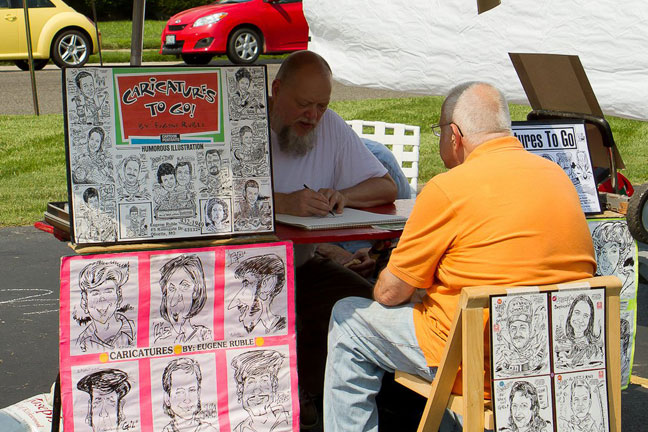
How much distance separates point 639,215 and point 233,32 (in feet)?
37.0

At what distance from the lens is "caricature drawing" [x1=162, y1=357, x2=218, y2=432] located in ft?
8.82

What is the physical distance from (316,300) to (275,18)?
34.6 ft

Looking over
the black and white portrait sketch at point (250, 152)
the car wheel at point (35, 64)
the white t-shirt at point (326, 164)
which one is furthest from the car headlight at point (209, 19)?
the black and white portrait sketch at point (250, 152)

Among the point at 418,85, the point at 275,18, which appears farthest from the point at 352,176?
the point at 275,18

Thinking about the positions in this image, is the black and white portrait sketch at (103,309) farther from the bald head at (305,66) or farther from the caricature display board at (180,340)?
the bald head at (305,66)

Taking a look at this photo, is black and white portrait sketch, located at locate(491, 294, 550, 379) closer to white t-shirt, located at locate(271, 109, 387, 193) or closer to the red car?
white t-shirt, located at locate(271, 109, 387, 193)

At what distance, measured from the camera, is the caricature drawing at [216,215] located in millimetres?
2674

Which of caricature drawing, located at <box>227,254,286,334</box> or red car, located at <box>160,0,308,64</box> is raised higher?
red car, located at <box>160,0,308,64</box>

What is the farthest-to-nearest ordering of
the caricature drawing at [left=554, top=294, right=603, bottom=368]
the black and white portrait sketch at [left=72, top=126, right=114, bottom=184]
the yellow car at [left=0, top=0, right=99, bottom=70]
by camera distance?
the yellow car at [left=0, top=0, right=99, bottom=70] < the black and white portrait sketch at [left=72, top=126, right=114, bottom=184] < the caricature drawing at [left=554, top=294, right=603, bottom=368]

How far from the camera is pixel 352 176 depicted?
141 inches

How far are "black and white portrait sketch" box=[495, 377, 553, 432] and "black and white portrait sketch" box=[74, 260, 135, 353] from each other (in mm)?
1091

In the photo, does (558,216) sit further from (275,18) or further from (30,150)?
(275,18)

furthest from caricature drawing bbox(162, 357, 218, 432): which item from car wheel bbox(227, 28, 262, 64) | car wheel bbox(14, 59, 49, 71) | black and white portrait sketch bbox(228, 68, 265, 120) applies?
car wheel bbox(14, 59, 49, 71)

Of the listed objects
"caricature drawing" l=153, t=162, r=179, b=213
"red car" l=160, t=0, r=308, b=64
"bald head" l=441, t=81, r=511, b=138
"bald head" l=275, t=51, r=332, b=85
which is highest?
"red car" l=160, t=0, r=308, b=64
